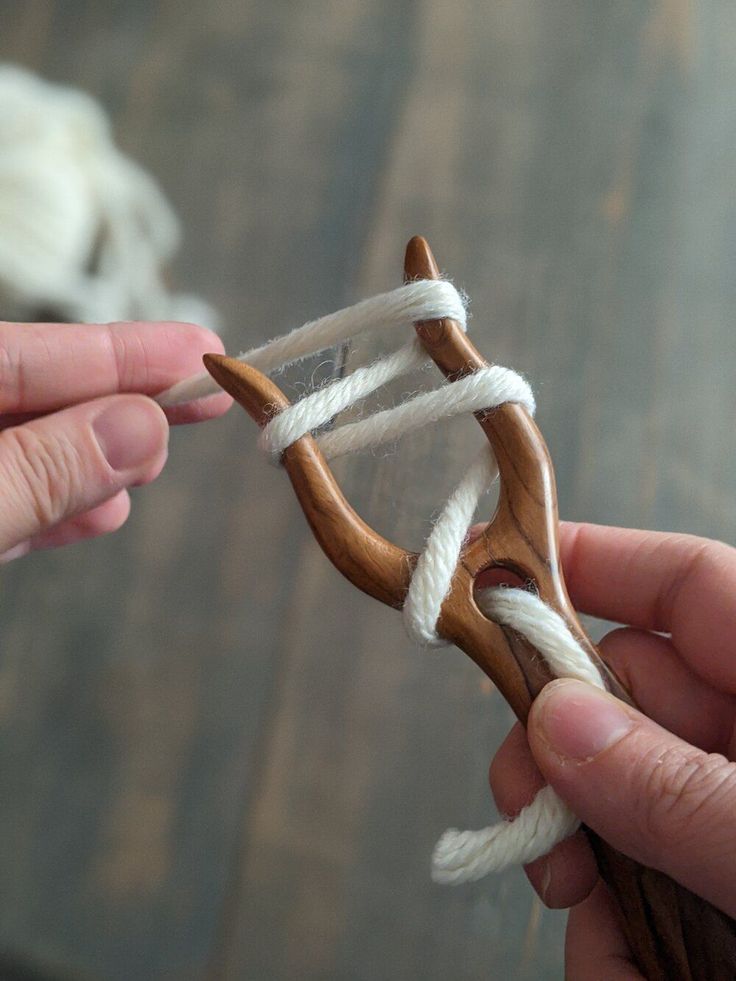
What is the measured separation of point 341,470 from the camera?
0.78 meters

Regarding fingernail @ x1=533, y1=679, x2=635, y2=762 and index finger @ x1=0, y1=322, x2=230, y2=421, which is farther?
index finger @ x1=0, y1=322, x2=230, y2=421

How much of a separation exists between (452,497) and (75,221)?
2.13 ft

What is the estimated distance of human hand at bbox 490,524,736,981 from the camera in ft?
1.24

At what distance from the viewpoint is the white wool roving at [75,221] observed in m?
0.87

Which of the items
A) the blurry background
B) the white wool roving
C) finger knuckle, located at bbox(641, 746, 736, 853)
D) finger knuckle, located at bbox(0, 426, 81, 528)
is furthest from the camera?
the white wool roving

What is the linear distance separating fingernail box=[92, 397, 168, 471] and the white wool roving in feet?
1.36

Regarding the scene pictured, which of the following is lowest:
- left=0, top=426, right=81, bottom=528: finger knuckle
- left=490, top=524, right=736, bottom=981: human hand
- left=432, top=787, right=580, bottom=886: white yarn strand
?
left=432, top=787, right=580, bottom=886: white yarn strand

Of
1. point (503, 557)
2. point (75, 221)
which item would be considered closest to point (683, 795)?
point (503, 557)

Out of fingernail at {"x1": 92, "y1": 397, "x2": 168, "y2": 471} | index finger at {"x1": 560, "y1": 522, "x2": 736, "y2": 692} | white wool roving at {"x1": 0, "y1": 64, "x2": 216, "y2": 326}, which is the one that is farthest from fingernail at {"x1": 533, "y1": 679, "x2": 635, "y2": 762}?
white wool roving at {"x1": 0, "y1": 64, "x2": 216, "y2": 326}

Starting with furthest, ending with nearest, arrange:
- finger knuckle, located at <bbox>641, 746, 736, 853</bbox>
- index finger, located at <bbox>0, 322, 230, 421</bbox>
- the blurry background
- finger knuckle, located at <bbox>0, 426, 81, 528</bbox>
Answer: the blurry background
index finger, located at <bbox>0, 322, 230, 421</bbox>
finger knuckle, located at <bbox>0, 426, 81, 528</bbox>
finger knuckle, located at <bbox>641, 746, 736, 853</bbox>

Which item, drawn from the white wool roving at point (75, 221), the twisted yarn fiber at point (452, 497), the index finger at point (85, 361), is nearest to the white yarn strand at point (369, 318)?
the twisted yarn fiber at point (452, 497)

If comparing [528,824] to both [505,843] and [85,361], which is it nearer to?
[505,843]

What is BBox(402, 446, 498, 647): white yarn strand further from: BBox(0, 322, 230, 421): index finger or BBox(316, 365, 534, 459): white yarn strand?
BBox(0, 322, 230, 421): index finger

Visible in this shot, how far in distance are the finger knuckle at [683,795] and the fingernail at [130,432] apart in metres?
0.36
